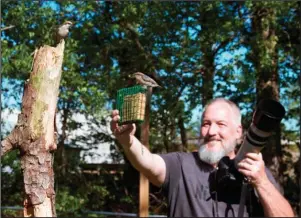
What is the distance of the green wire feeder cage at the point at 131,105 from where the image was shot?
1277 millimetres

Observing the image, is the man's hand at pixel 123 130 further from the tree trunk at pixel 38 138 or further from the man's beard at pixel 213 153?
the man's beard at pixel 213 153

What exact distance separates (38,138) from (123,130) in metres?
0.27

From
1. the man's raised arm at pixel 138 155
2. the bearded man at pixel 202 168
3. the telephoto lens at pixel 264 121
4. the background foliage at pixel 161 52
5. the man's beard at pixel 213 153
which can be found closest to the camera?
the telephoto lens at pixel 264 121

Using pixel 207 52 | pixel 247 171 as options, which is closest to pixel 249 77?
pixel 207 52

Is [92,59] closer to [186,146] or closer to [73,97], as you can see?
[73,97]

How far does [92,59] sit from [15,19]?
4.20 ft

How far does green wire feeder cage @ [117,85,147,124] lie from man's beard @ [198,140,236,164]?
0.54 meters

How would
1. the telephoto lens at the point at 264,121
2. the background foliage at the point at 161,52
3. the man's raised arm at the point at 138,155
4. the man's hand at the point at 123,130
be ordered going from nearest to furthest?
the telephoto lens at the point at 264,121 < the man's hand at the point at 123,130 < the man's raised arm at the point at 138,155 < the background foliage at the point at 161,52

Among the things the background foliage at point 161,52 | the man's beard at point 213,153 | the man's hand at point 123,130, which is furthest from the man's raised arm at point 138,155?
the background foliage at point 161,52

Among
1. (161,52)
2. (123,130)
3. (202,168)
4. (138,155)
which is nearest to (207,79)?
(161,52)

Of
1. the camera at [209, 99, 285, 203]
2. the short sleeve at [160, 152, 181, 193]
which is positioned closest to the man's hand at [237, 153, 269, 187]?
the camera at [209, 99, 285, 203]

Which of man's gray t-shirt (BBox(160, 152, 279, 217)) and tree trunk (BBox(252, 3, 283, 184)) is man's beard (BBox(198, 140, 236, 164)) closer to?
man's gray t-shirt (BBox(160, 152, 279, 217))

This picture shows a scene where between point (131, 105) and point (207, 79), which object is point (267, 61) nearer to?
point (207, 79)

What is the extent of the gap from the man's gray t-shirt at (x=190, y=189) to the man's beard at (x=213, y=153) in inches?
1.4
